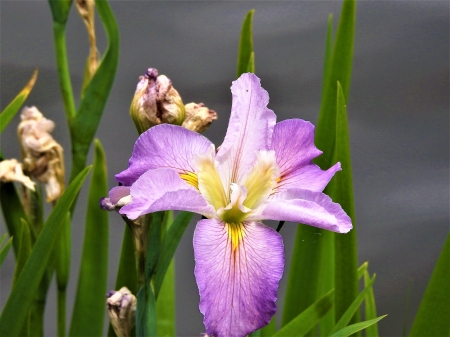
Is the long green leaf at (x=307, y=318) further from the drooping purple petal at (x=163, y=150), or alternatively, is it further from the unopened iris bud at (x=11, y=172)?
the unopened iris bud at (x=11, y=172)

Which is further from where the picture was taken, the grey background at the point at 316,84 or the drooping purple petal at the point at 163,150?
the grey background at the point at 316,84

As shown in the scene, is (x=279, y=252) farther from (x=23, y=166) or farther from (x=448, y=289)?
(x=23, y=166)

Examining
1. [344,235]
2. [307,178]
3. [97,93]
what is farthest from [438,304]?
[97,93]

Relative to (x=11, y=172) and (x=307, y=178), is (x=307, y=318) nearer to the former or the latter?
(x=307, y=178)

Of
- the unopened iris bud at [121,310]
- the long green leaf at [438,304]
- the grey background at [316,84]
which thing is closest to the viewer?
the unopened iris bud at [121,310]

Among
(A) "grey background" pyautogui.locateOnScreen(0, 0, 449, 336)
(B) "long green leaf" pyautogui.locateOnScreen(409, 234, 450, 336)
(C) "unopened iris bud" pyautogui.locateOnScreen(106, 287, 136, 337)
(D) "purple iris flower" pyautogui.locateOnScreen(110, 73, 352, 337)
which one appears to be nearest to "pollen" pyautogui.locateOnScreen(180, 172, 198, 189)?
(D) "purple iris flower" pyautogui.locateOnScreen(110, 73, 352, 337)

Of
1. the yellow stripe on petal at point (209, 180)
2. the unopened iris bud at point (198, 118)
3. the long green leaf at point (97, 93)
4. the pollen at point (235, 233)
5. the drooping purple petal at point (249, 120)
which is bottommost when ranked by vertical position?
the pollen at point (235, 233)

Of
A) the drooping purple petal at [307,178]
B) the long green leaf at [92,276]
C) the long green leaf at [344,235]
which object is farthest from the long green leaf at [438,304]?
the long green leaf at [92,276]
